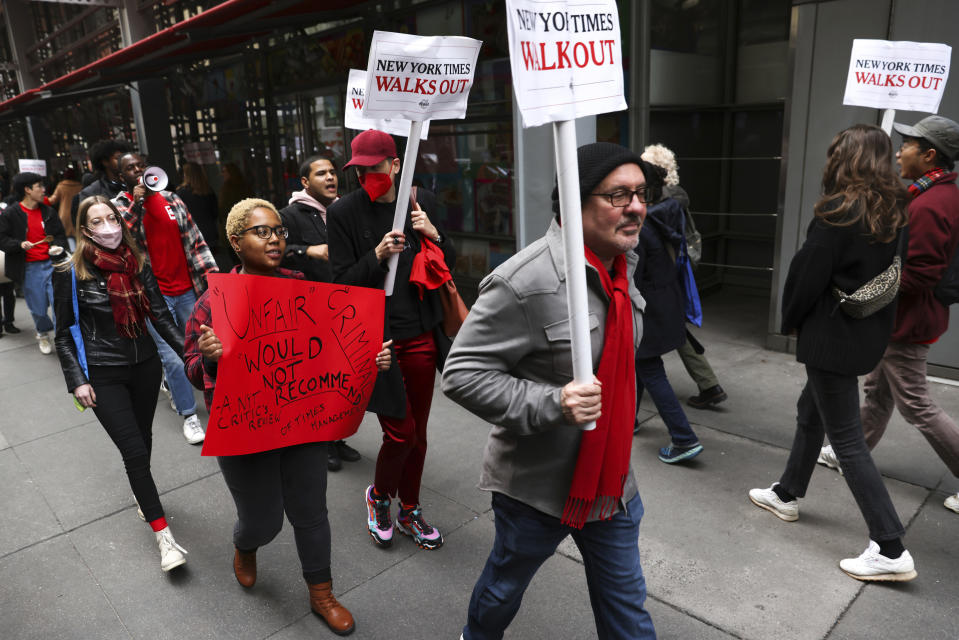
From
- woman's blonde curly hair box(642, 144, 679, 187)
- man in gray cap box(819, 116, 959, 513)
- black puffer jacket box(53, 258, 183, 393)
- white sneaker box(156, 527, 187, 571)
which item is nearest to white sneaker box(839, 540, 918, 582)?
man in gray cap box(819, 116, 959, 513)

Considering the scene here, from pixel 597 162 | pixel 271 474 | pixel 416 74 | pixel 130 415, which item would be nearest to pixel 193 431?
pixel 130 415

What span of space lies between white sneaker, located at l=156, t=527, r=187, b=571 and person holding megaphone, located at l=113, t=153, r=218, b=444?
165 cm

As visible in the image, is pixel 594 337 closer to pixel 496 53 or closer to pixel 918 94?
pixel 918 94

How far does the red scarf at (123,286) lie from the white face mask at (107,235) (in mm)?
36

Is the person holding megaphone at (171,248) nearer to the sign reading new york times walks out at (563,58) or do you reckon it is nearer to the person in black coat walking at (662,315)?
the person in black coat walking at (662,315)

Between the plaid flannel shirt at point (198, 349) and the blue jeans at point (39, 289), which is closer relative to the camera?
the plaid flannel shirt at point (198, 349)

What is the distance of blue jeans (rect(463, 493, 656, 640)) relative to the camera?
85.7 inches

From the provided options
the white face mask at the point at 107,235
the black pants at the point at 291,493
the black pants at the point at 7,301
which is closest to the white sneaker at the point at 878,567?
the black pants at the point at 291,493

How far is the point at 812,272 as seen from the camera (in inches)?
119

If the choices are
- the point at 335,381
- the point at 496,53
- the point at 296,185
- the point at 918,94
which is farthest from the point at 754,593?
the point at 296,185

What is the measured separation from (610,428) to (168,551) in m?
2.46

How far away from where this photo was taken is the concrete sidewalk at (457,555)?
9.73ft

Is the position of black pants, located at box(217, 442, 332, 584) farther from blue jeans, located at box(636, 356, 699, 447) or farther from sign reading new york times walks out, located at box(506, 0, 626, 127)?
blue jeans, located at box(636, 356, 699, 447)

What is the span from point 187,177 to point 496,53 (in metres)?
4.10
